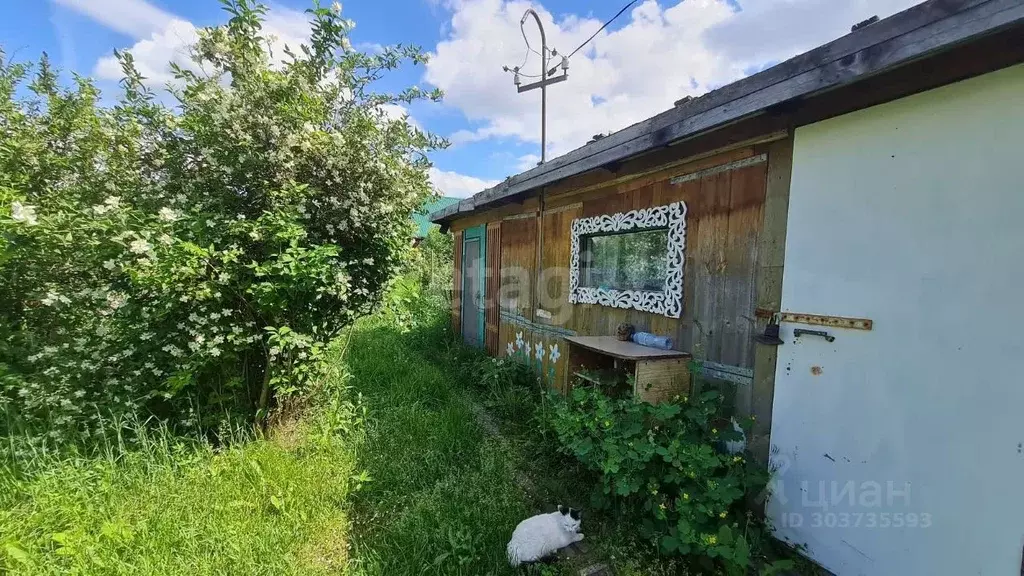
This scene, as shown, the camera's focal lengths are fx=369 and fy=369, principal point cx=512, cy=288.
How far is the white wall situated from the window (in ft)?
3.32

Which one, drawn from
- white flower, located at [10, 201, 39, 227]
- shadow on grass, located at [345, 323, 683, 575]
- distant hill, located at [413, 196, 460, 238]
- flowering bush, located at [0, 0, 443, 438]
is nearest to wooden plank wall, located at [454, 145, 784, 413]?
shadow on grass, located at [345, 323, 683, 575]

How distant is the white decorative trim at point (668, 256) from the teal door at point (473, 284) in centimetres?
280

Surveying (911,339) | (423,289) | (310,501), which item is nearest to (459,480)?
(310,501)

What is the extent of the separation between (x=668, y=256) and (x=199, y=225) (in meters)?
3.53

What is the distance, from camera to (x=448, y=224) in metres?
8.48

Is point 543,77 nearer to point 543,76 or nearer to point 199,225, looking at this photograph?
point 543,76

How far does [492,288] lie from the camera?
6.19 meters

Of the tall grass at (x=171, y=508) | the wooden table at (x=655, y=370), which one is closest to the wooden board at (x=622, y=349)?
the wooden table at (x=655, y=370)

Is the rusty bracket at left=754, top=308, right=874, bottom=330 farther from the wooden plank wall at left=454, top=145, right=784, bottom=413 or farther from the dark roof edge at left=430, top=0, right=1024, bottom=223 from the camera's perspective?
the dark roof edge at left=430, top=0, right=1024, bottom=223

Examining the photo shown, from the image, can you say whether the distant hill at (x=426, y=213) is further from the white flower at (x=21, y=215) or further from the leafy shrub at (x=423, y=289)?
the white flower at (x=21, y=215)

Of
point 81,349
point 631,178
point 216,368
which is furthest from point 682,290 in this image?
point 81,349

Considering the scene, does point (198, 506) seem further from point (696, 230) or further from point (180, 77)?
point (696, 230)

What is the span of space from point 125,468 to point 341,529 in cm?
173

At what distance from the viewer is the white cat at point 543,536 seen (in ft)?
6.88
